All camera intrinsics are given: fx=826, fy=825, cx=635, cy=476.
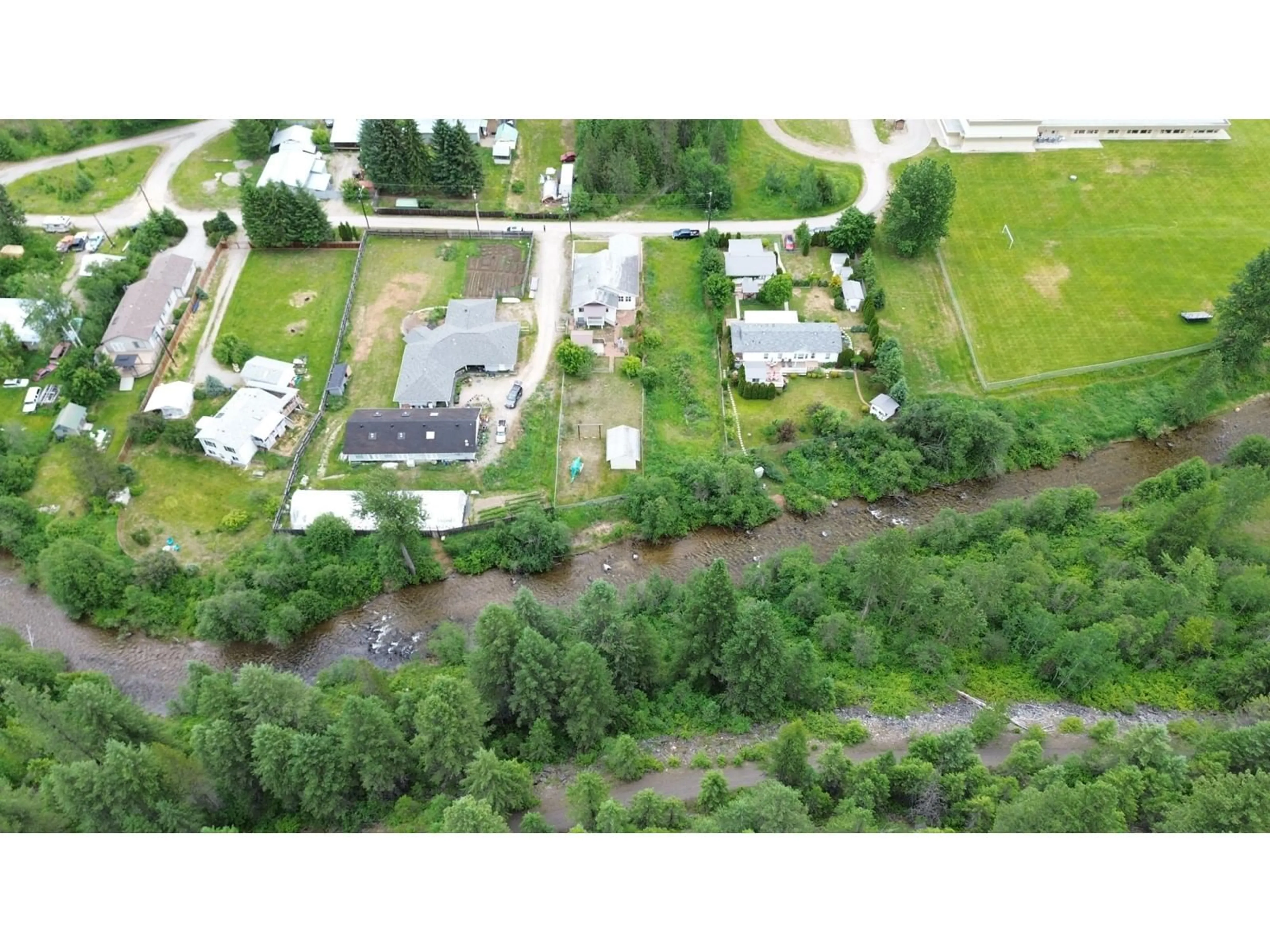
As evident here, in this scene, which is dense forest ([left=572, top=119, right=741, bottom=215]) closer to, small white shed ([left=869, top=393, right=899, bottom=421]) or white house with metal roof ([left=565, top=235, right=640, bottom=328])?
white house with metal roof ([left=565, top=235, right=640, bottom=328])

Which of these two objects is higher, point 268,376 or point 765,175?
point 765,175

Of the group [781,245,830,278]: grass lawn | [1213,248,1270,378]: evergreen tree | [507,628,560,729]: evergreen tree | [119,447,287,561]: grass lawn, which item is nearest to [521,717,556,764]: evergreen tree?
[507,628,560,729]: evergreen tree

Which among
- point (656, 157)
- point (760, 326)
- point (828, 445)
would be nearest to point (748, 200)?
point (656, 157)

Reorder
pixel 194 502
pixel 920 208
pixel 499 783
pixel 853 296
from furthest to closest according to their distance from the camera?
pixel 920 208
pixel 853 296
pixel 194 502
pixel 499 783

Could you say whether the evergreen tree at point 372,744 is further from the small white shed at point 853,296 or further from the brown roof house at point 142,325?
the small white shed at point 853,296

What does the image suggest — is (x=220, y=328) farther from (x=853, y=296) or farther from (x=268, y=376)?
(x=853, y=296)

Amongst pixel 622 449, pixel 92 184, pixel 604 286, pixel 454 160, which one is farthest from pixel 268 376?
pixel 92 184
